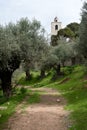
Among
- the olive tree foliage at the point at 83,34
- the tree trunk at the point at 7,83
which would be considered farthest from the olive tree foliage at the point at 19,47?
the olive tree foliage at the point at 83,34

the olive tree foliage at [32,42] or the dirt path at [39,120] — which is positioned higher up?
the olive tree foliage at [32,42]

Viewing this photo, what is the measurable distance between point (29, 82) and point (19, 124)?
5920 cm

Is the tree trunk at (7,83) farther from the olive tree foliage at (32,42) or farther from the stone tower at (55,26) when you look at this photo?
the stone tower at (55,26)

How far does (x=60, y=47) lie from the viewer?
7069 cm

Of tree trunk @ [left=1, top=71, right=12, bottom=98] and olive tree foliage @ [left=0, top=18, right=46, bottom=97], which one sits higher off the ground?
olive tree foliage @ [left=0, top=18, right=46, bottom=97]

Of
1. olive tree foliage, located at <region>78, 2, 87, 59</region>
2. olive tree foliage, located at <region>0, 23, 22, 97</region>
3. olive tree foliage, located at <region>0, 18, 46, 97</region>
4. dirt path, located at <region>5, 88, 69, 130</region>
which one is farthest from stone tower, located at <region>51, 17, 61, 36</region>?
dirt path, located at <region>5, 88, 69, 130</region>

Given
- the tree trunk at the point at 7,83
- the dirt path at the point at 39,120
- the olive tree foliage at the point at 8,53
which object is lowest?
the tree trunk at the point at 7,83

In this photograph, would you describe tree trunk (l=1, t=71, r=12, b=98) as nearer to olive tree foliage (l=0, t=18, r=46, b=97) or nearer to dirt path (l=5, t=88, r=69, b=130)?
olive tree foliage (l=0, t=18, r=46, b=97)

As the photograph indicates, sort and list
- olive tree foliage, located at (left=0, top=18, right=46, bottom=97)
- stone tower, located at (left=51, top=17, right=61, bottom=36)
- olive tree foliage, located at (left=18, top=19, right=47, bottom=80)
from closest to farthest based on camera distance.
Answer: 1. olive tree foliage, located at (left=0, top=18, right=46, bottom=97)
2. olive tree foliage, located at (left=18, top=19, right=47, bottom=80)
3. stone tower, located at (left=51, top=17, right=61, bottom=36)

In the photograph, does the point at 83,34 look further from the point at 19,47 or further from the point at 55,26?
the point at 55,26

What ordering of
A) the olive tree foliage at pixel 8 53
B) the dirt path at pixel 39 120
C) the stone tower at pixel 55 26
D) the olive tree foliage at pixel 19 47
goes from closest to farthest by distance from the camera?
the dirt path at pixel 39 120 → the olive tree foliage at pixel 8 53 → the olive tree foliage at pixel 19 47 → the stone tower at pixel 55 26

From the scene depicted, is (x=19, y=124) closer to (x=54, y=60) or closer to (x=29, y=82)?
(x=54, y=60)

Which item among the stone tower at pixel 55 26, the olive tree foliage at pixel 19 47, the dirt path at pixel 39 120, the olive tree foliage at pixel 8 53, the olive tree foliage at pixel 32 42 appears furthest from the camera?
the stone tower at pixel 55 26

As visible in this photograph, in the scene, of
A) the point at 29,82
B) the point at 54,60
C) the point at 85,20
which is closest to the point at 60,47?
the point at 54,60
